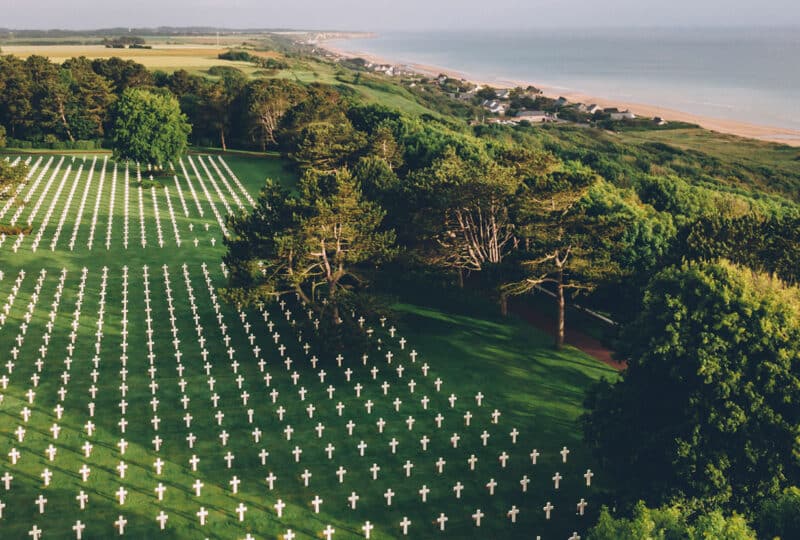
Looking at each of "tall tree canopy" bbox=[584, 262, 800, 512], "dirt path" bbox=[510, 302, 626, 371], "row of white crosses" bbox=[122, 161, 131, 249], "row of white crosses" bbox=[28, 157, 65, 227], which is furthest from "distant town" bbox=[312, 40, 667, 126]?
"tall tree canopy" bbox=[584, 262, 800, 512]

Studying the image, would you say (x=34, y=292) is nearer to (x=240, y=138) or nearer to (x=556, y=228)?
(x=556, y=228)

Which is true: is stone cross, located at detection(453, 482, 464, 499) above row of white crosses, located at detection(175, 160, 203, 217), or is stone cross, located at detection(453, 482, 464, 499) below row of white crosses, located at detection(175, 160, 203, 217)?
below

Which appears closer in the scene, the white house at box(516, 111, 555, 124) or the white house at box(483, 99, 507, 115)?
the white house at box(516, 111, 555, 124)

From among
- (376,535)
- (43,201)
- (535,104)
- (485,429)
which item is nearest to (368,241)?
(485,429)

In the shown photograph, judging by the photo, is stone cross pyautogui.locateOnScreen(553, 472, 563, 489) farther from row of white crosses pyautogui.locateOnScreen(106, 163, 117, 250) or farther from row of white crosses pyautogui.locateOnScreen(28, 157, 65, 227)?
row of white crosses pyautogui.locateOnScreen(28, 157, 65, 227)

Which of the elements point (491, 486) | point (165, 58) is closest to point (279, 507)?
point (491, 486)

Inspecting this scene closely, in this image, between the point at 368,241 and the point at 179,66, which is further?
the point at 179,66
